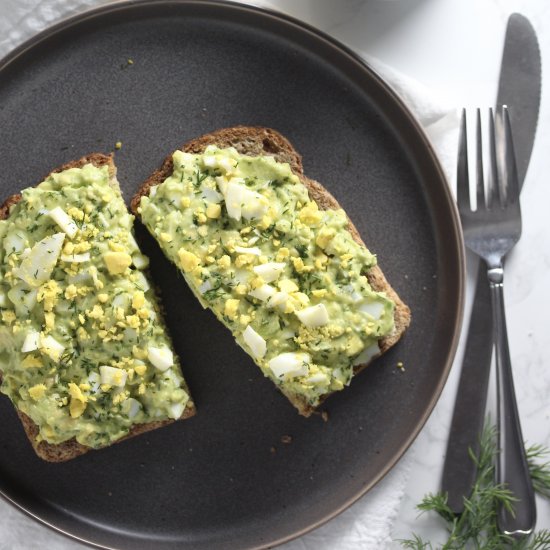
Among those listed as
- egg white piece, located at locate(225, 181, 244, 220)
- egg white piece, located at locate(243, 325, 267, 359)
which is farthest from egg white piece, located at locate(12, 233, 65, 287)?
egg white piece, located at locate(243, 325, 267, 359)

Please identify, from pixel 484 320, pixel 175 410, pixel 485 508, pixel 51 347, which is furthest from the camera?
pixel 484 320

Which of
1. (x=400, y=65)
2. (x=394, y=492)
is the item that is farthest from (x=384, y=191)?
(x=394, y=492)

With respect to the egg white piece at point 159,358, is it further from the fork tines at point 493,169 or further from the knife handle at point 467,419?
the fork tines at point 493,169

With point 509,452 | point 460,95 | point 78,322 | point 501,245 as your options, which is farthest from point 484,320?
point 78,322

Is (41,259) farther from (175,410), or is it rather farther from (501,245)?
(501,245)

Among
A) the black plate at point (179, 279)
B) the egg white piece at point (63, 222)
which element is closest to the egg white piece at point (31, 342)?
the egg white piece at point (63, 222)
